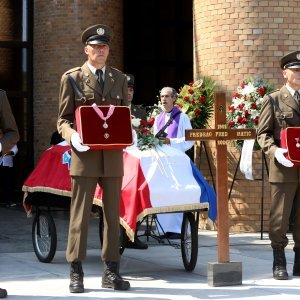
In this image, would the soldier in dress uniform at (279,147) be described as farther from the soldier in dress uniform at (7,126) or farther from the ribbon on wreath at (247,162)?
the soldier in dress uniform at (7,126)

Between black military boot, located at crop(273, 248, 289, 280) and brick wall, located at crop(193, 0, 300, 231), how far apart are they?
12.9ft

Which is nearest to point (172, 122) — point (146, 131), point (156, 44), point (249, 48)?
point (146, 131)

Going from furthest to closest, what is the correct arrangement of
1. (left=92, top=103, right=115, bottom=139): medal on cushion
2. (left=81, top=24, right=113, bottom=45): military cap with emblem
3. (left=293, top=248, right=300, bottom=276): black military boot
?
(left=293, top=248, right=300, bottom=276): black military boot < (left=81, top=24, right=113, bottom=45): military cap with emblem < (left=92, top=103, right=115, bottom=139): medal on cushion

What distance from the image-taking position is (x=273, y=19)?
1161 centimetres

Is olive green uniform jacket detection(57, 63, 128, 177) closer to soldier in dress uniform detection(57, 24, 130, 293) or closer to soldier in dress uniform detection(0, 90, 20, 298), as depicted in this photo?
soldier in dress uniform detection(57, 24, 130, 293)

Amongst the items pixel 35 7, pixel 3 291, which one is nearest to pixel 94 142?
pixel 3 291

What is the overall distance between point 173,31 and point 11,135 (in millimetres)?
14333

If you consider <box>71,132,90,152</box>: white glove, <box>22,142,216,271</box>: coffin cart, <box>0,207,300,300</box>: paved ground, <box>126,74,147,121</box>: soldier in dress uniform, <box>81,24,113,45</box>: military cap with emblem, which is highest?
<box>81,24,113,45</box>: military cap with emblem

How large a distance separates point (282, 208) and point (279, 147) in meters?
0.53

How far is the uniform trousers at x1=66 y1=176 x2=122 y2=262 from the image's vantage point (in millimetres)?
7020

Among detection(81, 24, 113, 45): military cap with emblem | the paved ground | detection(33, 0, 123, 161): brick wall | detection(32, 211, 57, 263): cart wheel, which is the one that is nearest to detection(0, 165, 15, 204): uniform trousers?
detection(33, 0, 123, 161): brick wall

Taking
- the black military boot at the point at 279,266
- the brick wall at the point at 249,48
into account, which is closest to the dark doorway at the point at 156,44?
the brick wall at the point at 249,48

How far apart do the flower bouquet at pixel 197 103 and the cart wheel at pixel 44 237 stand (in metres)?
3.25

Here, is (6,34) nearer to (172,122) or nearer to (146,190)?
(172,122)
